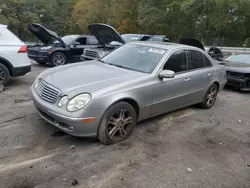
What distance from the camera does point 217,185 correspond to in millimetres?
2898

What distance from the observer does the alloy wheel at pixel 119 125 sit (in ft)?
11.7

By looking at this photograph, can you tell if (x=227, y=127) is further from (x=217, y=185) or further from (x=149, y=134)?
(x=217, y=185)

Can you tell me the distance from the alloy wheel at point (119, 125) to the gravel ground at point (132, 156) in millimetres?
144

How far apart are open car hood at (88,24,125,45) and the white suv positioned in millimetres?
2830

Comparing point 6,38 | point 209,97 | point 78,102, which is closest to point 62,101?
point 78,102

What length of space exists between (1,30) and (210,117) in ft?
18.2

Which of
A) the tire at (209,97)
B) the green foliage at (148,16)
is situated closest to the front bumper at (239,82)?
the tire at (209,97)

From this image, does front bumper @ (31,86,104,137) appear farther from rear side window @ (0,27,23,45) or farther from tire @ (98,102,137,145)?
rear side window @ (0,27,23,45)

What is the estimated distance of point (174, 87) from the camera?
14.3 feet

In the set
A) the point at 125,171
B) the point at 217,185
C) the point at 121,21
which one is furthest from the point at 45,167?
the point at 121,21

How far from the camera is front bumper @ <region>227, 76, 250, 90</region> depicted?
24.5 ft

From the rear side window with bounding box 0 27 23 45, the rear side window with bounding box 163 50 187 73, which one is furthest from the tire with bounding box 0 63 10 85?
the rear side window with bounding box 163 50 187 73

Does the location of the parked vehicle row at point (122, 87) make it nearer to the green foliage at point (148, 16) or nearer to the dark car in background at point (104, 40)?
the dark car in background at point (104, 40)

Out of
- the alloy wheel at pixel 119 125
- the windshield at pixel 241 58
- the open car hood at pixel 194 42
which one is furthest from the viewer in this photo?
the open car hood at pixel 194 42
